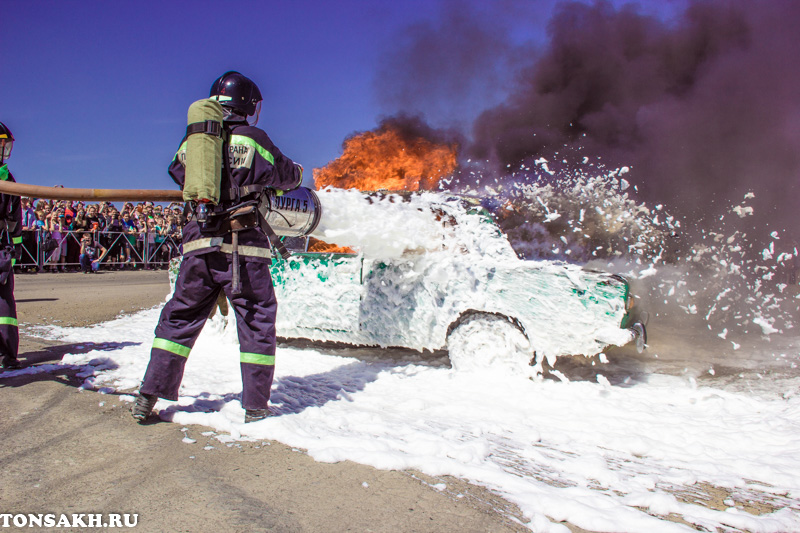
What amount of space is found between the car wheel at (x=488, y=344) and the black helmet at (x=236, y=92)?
7.97ft

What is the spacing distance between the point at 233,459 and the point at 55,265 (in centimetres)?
1536

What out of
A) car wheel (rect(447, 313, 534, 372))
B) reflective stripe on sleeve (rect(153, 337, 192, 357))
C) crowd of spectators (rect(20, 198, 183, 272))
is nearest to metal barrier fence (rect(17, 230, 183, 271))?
crowd of spectators (rect(20, 198, 183, 272))

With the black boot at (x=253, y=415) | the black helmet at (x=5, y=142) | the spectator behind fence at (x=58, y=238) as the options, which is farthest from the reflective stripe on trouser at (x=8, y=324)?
the spectator behind fence at (x=58, y=238)

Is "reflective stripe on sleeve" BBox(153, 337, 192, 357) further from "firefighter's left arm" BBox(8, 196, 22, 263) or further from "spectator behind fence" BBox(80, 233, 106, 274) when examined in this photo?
"spectator behind fence" BBox(80, 233, 106, 274)

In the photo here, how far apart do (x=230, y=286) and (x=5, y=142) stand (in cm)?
274

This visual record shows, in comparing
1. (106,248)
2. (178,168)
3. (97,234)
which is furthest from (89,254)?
(178,168)

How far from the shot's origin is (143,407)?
10.0 feet

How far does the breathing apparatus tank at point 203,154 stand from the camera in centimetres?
300

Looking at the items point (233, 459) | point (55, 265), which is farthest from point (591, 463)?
point (55, 265)

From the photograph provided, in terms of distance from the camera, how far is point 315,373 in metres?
4.59

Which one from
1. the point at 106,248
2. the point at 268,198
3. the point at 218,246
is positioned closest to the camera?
the point at 218,246

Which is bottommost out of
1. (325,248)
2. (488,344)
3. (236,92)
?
(488,344)

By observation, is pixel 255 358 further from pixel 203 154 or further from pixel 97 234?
pixel 97 234

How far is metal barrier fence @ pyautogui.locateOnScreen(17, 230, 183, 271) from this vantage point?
1431 centimetres
